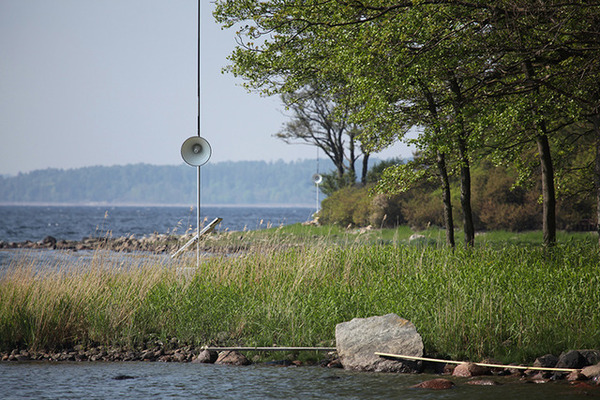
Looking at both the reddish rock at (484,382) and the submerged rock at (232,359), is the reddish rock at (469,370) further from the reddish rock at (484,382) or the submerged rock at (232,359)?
the submerged rock at (232,359)

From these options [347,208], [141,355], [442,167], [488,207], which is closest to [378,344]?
[141,355]

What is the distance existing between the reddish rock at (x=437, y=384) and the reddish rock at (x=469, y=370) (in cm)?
38

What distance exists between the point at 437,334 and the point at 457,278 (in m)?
2.35

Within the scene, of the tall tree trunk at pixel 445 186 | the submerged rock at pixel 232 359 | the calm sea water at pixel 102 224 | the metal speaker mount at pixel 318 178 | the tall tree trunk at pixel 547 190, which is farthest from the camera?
the calm sea water at pixel 102 224

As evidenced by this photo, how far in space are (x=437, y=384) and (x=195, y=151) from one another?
28.4 feet

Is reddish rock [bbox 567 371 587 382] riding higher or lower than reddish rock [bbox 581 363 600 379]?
lower

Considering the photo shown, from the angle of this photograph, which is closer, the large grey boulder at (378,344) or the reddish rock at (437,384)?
the reddish rock at (437,384)

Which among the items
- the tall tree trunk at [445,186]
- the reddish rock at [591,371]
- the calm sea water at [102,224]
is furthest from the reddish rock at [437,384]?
the tall tree trunk at [445,186]

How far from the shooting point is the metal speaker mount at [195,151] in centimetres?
1376

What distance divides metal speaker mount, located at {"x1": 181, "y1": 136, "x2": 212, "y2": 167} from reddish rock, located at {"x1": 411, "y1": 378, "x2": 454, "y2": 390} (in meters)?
8.19

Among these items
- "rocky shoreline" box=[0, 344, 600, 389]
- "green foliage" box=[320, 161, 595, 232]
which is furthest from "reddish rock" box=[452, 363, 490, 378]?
"green foliage" box=[320, 161, 595, 232]

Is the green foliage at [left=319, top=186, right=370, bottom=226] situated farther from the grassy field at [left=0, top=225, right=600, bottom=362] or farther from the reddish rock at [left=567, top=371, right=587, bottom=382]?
the reddish rock at [left=567, top=371, right=587, bottom=382]

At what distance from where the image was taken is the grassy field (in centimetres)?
801

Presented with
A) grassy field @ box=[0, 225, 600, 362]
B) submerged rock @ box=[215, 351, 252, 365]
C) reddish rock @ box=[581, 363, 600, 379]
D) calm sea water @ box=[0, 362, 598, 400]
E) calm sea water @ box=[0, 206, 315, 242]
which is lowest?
calm sea water @ box=[0, 362, 598, 400]
